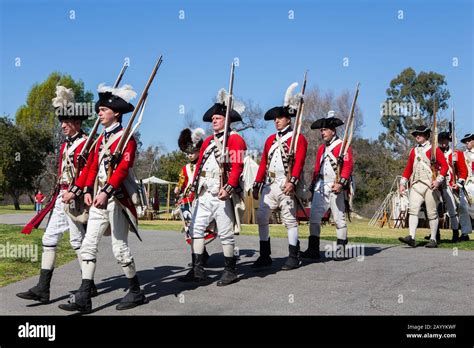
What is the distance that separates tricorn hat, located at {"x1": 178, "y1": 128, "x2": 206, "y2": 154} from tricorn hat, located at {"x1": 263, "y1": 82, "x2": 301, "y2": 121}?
1.51 meters

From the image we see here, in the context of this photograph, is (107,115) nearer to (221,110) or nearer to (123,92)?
(123,92)

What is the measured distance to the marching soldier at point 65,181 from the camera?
688 cm

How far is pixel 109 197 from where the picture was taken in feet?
20.6

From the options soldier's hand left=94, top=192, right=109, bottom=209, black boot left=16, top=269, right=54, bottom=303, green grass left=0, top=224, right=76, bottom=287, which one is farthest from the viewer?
green grass left=0, top=224, right=76, bottom=287

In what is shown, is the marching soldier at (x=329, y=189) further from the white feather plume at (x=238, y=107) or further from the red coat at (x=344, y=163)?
the white feather plume at (x=238, y=107)

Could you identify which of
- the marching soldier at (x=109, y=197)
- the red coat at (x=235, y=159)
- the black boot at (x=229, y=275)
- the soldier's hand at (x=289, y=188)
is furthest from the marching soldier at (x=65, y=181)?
the soldier's hand at (x=289, y=188)

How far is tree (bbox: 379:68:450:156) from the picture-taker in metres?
53.6

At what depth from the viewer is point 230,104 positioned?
26.1ft

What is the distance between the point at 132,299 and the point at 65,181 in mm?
1770

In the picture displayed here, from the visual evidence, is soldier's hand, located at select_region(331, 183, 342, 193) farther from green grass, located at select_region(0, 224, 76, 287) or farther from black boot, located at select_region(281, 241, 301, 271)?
green grass, located at select_region(0, 224, 76, 287)
